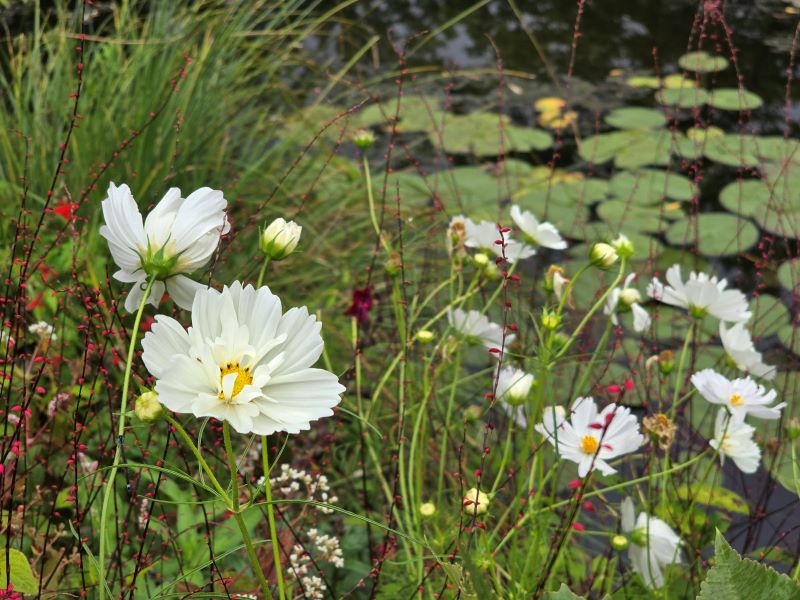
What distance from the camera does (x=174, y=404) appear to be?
25.0 inches

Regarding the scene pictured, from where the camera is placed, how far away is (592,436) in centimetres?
111

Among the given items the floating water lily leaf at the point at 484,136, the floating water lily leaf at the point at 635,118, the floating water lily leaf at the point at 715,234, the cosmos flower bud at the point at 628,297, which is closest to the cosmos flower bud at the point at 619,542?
the cosmos flower bud at the point at 628,297

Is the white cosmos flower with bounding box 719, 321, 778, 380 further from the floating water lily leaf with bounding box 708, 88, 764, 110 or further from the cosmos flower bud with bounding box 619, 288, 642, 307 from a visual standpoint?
the floating water lily leaf with bounding box 708, 88, 764, 110

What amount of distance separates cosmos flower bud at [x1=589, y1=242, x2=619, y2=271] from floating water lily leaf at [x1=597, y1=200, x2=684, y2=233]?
1365 millimetres

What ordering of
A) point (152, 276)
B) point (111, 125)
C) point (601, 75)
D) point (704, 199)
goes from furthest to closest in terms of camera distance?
point (601, 75), point (704, 199), point (111, 125), point (152, 276)

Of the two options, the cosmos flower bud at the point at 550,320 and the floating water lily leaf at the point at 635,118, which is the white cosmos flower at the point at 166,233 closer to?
the cosmos flower bud at the point at 550,320

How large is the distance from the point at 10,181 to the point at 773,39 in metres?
2.76

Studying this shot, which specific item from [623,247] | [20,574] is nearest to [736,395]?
[623,247]

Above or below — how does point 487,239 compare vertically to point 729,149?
above

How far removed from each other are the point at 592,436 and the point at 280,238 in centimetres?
47

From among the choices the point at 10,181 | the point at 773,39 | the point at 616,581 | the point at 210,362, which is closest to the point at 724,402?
the point at 616,581

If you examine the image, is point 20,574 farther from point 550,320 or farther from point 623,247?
point 623,247

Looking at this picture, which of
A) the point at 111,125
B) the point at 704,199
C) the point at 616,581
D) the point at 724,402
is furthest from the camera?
the point at 704,199

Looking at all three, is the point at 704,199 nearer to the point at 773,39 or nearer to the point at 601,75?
the point at 601,75
